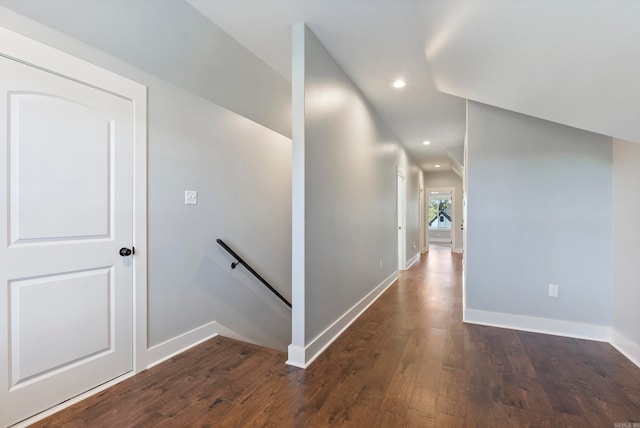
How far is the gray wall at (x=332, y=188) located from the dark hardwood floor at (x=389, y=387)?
0.39 meters

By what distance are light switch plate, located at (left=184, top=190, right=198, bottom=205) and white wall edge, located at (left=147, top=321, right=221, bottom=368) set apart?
1088mm

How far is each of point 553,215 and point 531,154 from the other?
0.64 metres

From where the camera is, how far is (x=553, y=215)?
286cm

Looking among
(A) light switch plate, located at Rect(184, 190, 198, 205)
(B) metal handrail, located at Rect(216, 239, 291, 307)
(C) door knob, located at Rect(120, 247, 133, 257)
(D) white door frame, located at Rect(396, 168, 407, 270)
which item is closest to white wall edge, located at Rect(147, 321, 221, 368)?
(B) metal handrail, located at Rect(216, 239, 291, 307)

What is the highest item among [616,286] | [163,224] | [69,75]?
[69,75]

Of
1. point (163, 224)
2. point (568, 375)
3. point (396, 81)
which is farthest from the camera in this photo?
point (396, 81)

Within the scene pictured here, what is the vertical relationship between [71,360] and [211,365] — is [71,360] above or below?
above

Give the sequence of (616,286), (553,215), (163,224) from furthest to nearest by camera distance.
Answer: (553,215) < (616,286) < (163,224)

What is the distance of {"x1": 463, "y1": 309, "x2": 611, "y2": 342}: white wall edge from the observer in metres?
2.70

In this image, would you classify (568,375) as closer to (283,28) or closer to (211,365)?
(211,365)

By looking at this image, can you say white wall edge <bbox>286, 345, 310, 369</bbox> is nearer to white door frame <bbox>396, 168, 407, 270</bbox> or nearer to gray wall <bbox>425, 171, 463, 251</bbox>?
white door frame <bbox>396, 168, 407, 270</bbox>

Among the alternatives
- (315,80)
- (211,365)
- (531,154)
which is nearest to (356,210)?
(315,80)

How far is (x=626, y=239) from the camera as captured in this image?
2.45m

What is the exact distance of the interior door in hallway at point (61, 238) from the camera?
1522mm
